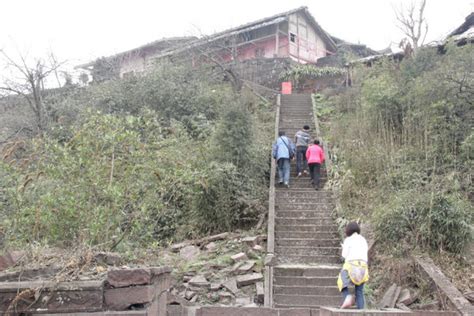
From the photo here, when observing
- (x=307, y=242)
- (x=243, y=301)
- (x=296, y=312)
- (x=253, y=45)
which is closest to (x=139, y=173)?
(x=243, y=301)

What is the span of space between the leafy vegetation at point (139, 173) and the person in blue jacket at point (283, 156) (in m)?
0.52

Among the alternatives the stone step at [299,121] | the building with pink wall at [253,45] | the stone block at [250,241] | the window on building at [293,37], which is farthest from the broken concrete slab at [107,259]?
the window on building at [293,37]

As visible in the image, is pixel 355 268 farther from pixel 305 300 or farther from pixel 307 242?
pixel 307 242

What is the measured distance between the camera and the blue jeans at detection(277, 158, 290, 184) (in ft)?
41.3

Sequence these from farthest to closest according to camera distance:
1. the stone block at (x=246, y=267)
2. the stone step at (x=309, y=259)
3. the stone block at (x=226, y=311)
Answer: the stone step at (x=309, y=259), the stone block at (x=246, y=267), the stone block at (x=226, y=311)

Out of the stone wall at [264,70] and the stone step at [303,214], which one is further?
the stone wall at [264,70]

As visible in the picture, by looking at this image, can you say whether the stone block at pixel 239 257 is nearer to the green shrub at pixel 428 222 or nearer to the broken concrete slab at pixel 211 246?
the broken concrete slab at pixel 211 246

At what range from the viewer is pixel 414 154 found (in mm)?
11688

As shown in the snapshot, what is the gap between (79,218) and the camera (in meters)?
6.60

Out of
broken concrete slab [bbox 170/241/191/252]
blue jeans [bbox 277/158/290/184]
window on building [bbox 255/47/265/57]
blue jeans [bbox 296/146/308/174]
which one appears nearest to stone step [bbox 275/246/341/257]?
broken concrete slab [bbox 170/241/191/252]

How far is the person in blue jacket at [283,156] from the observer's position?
1247 centimetres

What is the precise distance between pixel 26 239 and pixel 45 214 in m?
0.48

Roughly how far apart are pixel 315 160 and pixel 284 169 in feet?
3.15

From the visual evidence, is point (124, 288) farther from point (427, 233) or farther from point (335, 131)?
point (335, 131)
